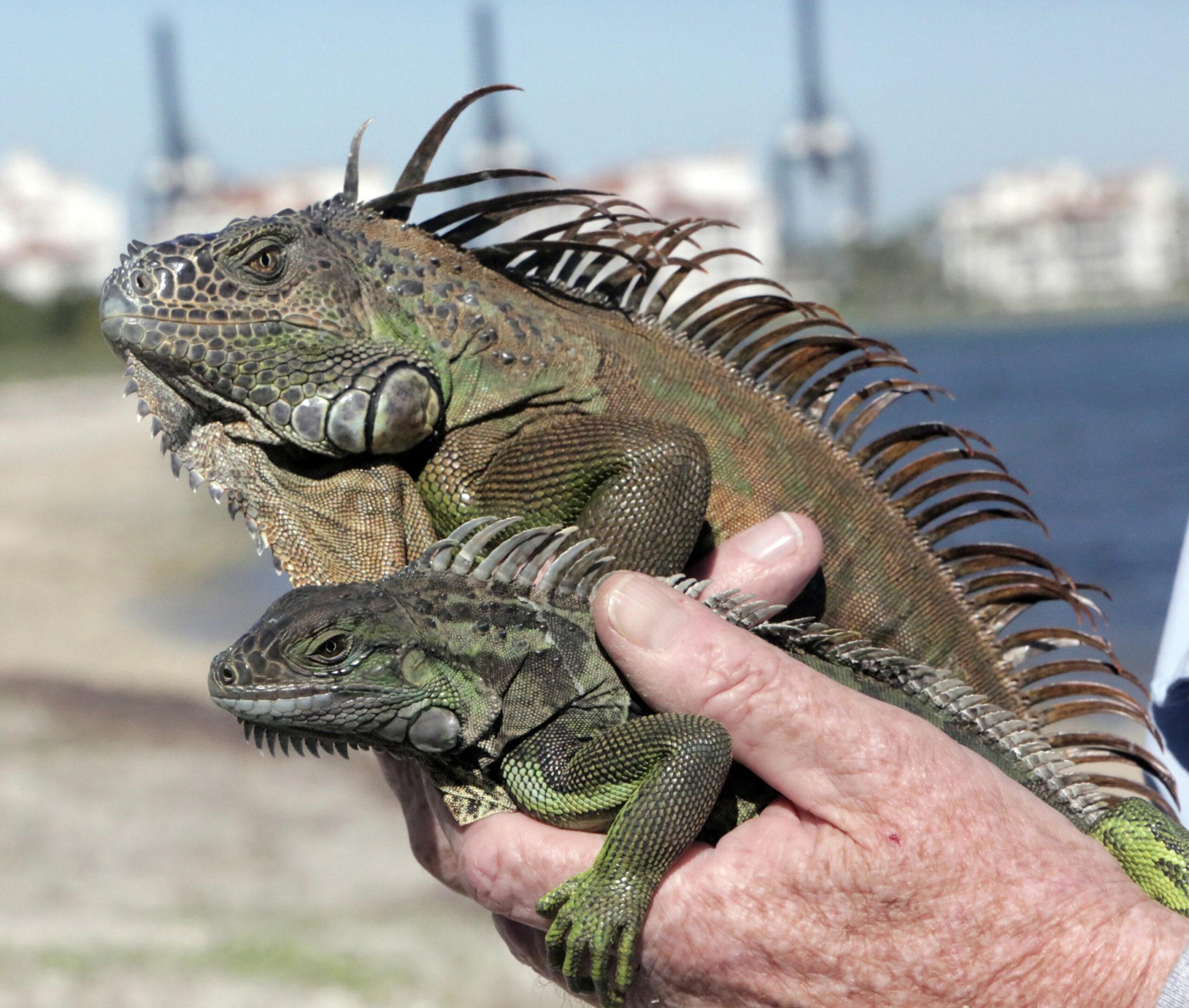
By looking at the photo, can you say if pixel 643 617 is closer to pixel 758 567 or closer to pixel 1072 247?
pixel 758 567

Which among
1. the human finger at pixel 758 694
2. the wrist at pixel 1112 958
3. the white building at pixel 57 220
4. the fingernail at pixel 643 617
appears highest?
the fingernail at pixel 643 617

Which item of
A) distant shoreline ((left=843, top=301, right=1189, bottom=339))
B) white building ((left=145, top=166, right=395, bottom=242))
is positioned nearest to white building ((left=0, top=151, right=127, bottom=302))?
white building ((left=145, top=166, right=395, bottom=242))

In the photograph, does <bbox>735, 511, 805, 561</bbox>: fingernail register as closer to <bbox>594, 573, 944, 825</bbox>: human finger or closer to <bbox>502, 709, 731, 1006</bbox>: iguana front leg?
<bbox>594, 573, 944, 825</bbox>: human finger

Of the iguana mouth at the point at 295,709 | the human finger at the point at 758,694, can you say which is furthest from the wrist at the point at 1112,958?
the iguana mouth at the point at 295,709

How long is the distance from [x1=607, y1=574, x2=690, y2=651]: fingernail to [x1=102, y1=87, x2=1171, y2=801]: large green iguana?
354 millimetres

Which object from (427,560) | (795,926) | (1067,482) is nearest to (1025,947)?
(795,926)

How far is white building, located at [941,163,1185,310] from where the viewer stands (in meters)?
148

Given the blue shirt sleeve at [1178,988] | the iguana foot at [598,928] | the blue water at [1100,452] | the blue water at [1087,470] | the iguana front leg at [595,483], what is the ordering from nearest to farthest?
the blue shirt sleeve at [1178,988] → the iguana foot at [598,928] → the iguana front leg at [595,483] → the blue water at [1087,470] → the blue water at [1100,452]

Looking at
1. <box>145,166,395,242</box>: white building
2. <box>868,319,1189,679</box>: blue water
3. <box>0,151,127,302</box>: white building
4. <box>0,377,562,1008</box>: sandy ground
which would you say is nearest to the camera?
<box>0,377,562,1008</box>: sandy ground

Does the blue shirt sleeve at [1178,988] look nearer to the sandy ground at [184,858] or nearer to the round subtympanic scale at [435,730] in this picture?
the round subtympanic scale at [435,730]

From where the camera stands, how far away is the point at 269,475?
A: 3.49m

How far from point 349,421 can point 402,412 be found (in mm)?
139

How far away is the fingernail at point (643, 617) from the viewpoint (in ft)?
9.72

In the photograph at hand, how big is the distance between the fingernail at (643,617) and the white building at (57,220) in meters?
142
